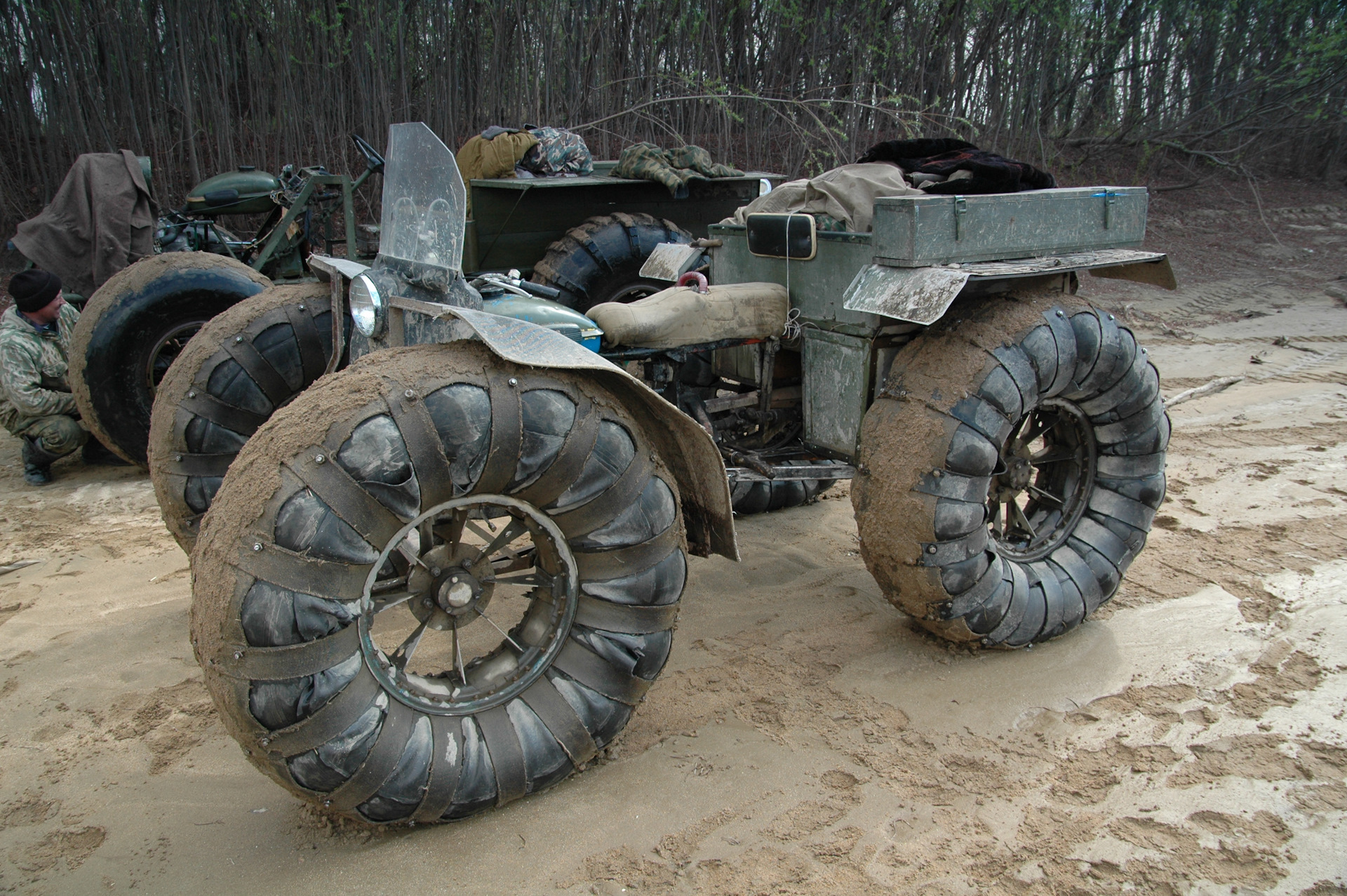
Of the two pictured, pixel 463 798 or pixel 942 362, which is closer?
pixel 463 798

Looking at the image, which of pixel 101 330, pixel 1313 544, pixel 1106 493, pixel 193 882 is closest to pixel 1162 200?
A: pixel 1313 544

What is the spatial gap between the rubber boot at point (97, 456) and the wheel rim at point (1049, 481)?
4.92 meters

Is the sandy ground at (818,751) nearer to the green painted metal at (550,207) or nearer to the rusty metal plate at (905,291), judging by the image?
the rusty metal plate at (905,291)

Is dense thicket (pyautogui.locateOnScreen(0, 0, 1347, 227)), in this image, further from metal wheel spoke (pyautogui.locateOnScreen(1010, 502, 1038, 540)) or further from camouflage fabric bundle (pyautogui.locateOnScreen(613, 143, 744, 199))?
metal wheel spoke (pyautogui.locateOnScreen(1010, 502, 1038, 540))

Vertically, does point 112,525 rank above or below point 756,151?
below

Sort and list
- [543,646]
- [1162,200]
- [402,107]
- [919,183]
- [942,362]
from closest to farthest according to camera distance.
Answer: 1. [543,646]
2. [942,362]
3. [919,183]
4. [402,107]
5. [1162,200]

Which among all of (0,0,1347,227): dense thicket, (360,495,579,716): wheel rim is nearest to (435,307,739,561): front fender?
(360,495,579,716): wheel rim

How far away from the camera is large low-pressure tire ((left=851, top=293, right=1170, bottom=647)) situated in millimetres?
2924

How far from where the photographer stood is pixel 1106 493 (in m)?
3.46

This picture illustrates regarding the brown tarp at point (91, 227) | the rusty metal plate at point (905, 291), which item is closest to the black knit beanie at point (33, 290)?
the brown tarp at point (91, 227)

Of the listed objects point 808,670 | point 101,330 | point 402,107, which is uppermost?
point 402,107

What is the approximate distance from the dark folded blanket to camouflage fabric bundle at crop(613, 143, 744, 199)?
3055 millimetres

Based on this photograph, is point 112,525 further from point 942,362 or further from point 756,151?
point 756,151

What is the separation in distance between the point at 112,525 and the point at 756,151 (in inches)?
277
